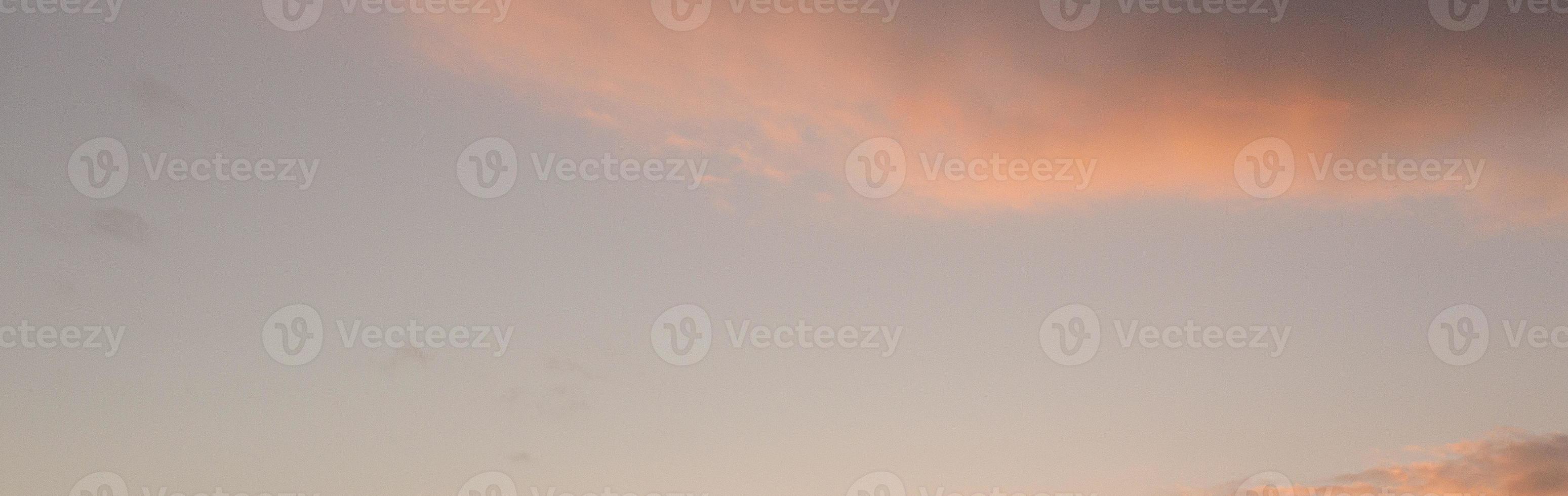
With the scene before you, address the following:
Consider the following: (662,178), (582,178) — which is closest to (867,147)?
(662,178)

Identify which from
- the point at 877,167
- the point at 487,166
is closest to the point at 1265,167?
the point at 877,167

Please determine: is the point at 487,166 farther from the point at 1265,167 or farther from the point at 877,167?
Answer: the point at 1265,167

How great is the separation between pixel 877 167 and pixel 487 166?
9.04m

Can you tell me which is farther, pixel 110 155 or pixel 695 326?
pixel 695 326

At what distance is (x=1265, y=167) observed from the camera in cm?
2753

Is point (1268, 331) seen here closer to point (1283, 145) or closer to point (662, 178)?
point (1283, 145)

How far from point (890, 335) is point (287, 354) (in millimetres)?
14619

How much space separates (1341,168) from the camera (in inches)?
1079

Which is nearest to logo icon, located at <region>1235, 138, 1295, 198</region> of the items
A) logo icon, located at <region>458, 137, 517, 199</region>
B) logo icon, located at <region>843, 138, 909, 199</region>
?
logo icon, located at <region>843, 138, 909, 199</region>

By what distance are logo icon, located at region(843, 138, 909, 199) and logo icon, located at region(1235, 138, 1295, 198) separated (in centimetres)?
771

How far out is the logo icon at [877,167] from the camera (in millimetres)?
27594

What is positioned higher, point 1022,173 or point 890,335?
point 1022,173

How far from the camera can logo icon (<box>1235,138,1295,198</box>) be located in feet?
89.8

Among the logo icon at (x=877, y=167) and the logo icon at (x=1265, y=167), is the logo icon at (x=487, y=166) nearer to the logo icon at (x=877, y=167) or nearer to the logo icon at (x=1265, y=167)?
the logo icon at (x=877, y=167)
